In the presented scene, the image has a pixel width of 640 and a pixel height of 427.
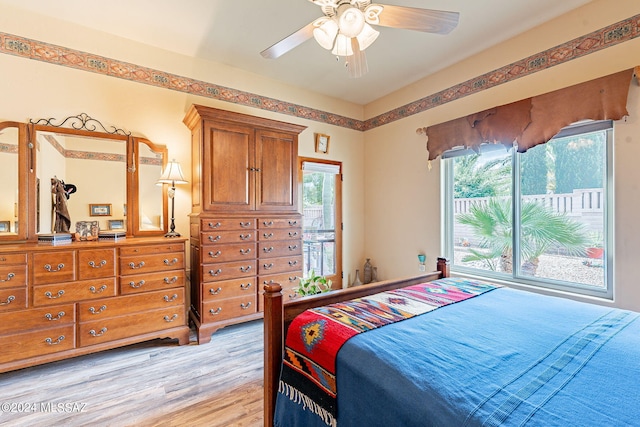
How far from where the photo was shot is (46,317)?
2006 millimetres

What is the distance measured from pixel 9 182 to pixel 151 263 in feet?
4.01

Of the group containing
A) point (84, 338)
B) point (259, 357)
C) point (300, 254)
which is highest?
point (300, 254)

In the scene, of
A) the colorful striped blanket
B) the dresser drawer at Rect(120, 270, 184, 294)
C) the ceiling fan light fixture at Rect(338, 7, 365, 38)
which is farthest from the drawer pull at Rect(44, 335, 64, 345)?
the ceiling fan light fixture at Rect(338, 7, 365, 38)

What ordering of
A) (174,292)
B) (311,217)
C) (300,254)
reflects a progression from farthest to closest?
(311,217) < (300,254) < (174,292)

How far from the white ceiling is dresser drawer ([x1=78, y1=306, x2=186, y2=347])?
2435 mm

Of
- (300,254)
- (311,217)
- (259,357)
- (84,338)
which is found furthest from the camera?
(311,217)

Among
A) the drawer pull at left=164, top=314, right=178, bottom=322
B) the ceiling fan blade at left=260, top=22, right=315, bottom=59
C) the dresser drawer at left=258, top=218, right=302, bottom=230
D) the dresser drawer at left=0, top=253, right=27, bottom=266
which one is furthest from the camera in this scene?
the dresser drawer at left=258, top=218, right=302, bottom=230

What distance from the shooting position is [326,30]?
1.66 meters

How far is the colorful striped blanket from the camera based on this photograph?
3.62 feet

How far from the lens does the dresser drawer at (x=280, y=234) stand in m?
2.88

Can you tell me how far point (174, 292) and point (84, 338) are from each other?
661 mm

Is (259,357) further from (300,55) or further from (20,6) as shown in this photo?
(20,6)

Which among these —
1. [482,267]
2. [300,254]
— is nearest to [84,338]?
[300,254]

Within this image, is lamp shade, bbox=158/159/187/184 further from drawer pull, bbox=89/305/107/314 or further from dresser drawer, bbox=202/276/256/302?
drawer pull, bbox=89/305/107/314
